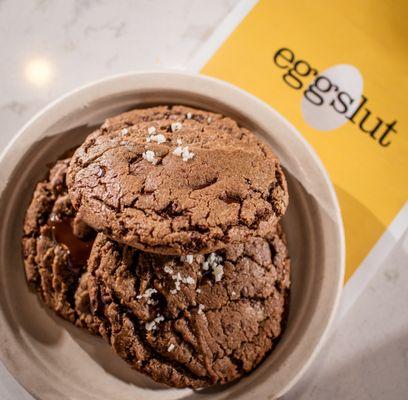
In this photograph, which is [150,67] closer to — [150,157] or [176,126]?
[176,126]

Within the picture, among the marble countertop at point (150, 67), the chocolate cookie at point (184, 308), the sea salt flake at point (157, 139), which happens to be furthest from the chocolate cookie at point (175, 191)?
the marble countertop at point (150, 67)

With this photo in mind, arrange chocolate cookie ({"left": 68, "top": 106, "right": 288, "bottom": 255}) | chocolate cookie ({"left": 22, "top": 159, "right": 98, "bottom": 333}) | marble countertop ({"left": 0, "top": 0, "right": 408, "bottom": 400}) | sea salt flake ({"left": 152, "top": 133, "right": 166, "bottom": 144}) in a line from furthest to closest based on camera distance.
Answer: marble countertop ({"left": 0, "top": 0, "right": 408, "bottom": 400}) → chocolate cookie ({"left": 22, "top": 159, "right": 98, "bottom": 333}) → sea salt flake ({"left": 152, "top": 133, "right": 166, "bottom": 144}) → chocolate cookie ({"left": 68, "top": 106, "right": 288, "bottom": 255})

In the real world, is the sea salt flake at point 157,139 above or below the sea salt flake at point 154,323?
above

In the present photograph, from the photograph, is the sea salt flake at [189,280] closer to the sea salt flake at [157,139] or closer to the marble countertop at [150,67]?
the sea salt flake at [157,139]

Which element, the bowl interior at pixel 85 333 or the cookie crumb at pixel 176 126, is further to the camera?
the bowl interior at pixel 85 333

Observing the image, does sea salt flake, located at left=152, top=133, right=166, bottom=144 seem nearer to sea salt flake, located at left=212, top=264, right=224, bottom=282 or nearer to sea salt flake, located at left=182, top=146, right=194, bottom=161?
sea salt flake, located at left=182, top=146, right=194, bottom=161

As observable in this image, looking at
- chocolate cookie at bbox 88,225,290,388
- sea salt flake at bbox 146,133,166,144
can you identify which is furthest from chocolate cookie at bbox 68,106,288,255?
chocolate cookie at bbox 88,225,290,388

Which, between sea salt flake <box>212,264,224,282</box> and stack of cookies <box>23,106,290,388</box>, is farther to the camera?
sea salt flake <box>212,264,224,282</box>
